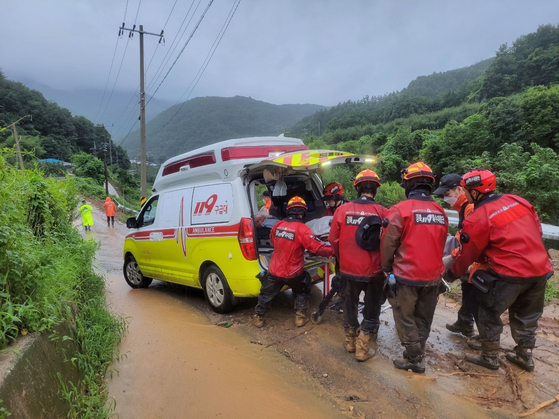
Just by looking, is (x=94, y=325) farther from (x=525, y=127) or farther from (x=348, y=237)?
(x=525, y=127)

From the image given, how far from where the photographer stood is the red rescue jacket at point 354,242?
331cm

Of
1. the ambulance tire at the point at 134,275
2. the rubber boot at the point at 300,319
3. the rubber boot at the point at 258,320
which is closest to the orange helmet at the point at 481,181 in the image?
the rubber boot at the point at 300,319

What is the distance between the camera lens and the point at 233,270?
418cm

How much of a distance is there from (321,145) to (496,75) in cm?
3800

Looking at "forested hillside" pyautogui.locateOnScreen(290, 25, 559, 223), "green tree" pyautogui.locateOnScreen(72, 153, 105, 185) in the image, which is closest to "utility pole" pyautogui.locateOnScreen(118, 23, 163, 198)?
"forested hillside" pyautogui.locateOnScreen(290, 25, 559, 223)

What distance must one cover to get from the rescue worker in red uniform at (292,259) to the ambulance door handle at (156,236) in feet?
7.56

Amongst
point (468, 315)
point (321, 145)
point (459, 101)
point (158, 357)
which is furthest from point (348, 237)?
point (459, 101)

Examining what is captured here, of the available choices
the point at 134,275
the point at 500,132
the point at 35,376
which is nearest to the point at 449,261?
the point at 35,376

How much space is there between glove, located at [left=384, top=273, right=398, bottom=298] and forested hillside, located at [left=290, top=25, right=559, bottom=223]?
11418mm

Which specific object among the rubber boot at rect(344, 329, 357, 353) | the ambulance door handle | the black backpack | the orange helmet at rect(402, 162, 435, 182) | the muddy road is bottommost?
the muddy road

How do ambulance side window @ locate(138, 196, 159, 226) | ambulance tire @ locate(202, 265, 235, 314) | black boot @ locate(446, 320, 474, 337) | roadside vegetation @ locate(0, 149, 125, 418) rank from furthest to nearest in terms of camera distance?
ambulance side window @ locate(138, 196, 159, 226) < ambulance tire @ locate(202, 265, 235, 314) < black boot @ locate(446, 320, 474, 337) < roadside vegetation @ locate(0, 149, 125, 418)

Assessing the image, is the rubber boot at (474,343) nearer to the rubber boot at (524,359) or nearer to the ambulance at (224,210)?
the rubber boot at (524,359)

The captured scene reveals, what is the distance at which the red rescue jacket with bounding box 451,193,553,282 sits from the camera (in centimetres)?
280

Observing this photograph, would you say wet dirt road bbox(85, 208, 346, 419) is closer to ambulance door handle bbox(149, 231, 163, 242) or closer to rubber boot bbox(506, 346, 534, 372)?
ambulance door handle bbox(149, 231, 163, 242)
